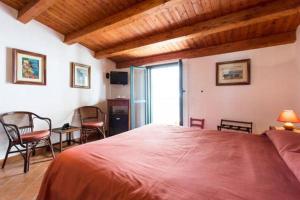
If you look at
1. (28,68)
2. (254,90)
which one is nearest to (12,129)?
(28,68)

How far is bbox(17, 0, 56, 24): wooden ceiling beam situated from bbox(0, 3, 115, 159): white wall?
0.18 metres

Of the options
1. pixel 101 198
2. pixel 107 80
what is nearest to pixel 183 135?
pixel 101 198

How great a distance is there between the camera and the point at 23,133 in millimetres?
2926

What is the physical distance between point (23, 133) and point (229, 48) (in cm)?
420

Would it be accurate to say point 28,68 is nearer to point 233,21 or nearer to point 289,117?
point 233,21

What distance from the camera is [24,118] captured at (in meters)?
3.05

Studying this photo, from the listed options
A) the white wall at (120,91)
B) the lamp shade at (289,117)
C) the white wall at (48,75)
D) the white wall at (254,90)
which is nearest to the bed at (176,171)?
the lamp shade at (289,117)

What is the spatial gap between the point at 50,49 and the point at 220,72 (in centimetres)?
359

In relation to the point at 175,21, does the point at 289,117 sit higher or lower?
lower

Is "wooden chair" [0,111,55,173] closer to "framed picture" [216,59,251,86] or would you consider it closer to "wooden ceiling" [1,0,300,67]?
"wooden ceiling" [1,0,300,67]

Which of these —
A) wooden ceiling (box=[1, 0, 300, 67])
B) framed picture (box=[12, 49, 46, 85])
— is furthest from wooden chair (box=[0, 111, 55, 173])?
wooden ceiling (box=[1, 0, 300, 67])

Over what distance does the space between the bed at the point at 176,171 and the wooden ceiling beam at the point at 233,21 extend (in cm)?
169

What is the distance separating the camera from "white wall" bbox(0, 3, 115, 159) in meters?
2.85

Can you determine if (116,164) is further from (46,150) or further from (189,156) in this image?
(46,150)
